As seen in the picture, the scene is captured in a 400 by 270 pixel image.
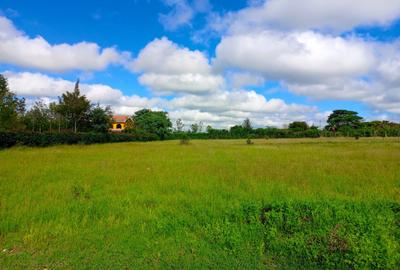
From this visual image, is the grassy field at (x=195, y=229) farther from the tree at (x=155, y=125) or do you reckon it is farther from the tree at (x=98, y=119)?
the tree at (x=155, y=125)

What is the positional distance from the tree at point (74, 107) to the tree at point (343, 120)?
6416cm

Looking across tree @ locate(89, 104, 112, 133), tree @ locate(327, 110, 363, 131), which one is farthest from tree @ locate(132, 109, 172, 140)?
tree @ locate(327, 110, 363, 131)

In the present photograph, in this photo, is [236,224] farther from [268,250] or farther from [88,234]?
[88,234]

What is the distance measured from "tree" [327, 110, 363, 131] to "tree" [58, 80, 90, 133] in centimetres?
6416

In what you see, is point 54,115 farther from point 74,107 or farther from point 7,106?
point 7,106

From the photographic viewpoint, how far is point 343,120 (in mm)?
76250

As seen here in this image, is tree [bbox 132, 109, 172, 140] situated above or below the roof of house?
below

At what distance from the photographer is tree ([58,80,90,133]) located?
40.8m

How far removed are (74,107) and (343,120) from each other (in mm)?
69182

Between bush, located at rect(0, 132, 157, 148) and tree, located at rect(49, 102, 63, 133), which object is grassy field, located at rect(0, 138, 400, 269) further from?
tree, located at rect(49, 102, 63, 133)

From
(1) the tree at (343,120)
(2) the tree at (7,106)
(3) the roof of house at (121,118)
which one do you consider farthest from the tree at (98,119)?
(1) the tree at (343,120)

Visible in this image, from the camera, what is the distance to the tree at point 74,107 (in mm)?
40812

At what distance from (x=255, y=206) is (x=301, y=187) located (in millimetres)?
3329

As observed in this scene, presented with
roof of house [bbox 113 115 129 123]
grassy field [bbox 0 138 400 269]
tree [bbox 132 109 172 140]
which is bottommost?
grassy field [bbox 0 138 400 269]
